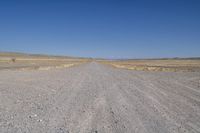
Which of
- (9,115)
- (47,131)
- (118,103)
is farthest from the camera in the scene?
(118,103)

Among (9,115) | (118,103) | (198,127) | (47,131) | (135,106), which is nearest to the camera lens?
(47,131)

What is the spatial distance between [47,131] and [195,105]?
654cm

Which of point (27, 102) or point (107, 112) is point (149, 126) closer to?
point (107, 112)

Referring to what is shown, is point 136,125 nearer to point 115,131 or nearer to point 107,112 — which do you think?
point 115,131

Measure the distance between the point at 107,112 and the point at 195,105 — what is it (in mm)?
4079

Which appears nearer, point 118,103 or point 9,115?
point 9,115

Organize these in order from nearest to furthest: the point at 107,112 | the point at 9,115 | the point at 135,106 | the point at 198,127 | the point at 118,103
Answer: the point at 198,127 → the point at 9,115 → the point at 107,112 → the point at 135,106 → the point at 118,103

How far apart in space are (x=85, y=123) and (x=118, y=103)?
11.1 feet

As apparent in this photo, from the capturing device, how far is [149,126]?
6.05 metres

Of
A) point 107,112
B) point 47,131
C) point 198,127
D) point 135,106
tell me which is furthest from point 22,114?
point 198,127

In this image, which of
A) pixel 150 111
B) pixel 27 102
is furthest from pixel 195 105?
pixel 27 102

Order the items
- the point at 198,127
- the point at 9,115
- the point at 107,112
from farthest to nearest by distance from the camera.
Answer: the point at 107,112, the point at 9,115, the point at 198,127

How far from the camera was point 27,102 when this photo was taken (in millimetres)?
9055

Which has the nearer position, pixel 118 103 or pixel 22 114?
pixel 22 114
